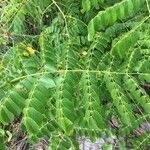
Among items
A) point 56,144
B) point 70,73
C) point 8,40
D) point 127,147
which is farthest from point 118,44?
point 8,40

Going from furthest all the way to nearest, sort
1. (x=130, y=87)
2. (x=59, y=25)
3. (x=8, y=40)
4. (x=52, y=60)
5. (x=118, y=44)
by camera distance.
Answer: (x=8, y=40) < (x=59, y=25) < (x=130, y=87) < (x=52, y=60) < (x=118, y=44)

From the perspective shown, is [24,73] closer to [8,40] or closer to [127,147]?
[127,147]

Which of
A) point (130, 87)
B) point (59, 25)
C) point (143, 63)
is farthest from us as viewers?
point (59, 25)

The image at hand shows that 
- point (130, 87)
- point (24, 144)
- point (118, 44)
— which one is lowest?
point (24, 144)

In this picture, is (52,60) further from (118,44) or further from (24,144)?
(24,144)

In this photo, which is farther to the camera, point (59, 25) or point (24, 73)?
point (59, 25)

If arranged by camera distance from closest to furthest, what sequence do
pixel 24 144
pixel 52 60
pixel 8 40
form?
pixel 52 60 < pixel 24 144 < pixel 8 40

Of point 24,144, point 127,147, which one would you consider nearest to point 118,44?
point 127,147

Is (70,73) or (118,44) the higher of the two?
(118,44)

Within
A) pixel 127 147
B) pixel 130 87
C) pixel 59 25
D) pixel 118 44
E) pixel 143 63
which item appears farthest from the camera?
pixel 59 25
